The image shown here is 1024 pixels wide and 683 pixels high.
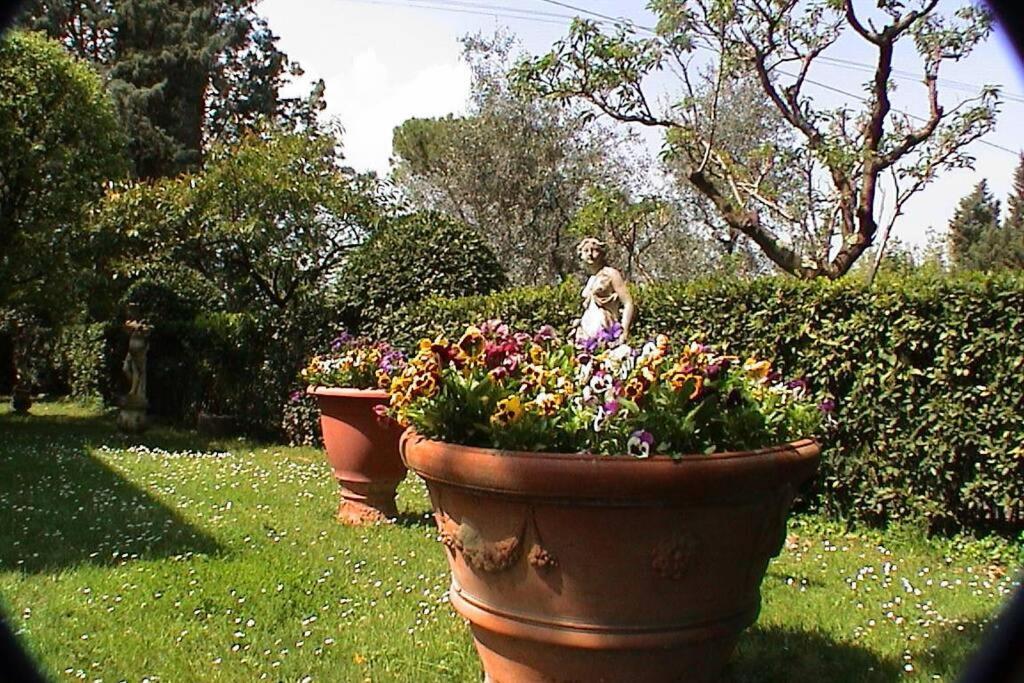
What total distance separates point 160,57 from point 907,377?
76.7ft

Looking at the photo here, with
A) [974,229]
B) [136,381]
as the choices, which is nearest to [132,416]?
[136,381]

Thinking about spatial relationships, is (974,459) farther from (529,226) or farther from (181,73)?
(181,73)

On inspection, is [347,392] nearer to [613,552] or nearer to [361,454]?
[361,454]

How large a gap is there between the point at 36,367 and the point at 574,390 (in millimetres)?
18376

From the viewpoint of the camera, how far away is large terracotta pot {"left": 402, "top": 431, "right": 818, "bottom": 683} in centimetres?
253

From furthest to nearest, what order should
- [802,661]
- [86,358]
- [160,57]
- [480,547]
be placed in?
[160,57] < [86,358] < [802,661] < [480,547]

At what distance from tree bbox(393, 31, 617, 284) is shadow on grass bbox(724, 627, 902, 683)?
1586 centimetres

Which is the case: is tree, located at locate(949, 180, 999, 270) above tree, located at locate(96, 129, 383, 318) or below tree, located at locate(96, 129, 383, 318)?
above

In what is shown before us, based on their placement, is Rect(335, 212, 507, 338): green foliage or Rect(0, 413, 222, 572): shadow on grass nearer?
Rect(0, 413, 222, 572): shadow on grass

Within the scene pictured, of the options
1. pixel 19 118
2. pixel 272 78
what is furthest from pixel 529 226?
pixel 272 78

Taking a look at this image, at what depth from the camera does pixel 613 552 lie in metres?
2.54

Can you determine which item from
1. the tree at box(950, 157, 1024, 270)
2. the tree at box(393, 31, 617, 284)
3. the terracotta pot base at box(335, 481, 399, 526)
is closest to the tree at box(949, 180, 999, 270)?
the tree at box(950, 157, 1024, 270)

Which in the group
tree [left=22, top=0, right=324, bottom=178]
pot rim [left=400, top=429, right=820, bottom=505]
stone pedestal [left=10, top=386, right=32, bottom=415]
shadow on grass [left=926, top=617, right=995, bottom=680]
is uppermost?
tree [left=22, top=0, right=324, bottom=178]

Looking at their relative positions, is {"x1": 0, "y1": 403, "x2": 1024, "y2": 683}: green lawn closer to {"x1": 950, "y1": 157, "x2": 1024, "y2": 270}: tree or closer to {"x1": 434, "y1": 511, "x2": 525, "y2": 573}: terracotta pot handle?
{"x1": 434, "y1": 511, "x2": 525, "y2": 573}: terracotta pot handle
